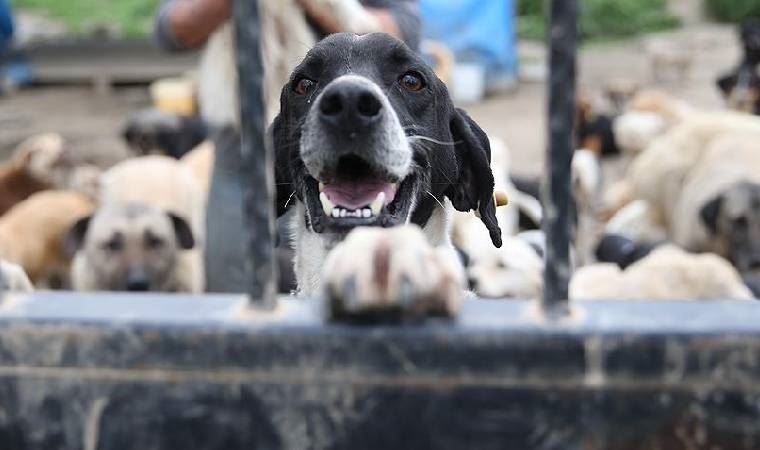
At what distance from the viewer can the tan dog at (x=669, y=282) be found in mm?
4262

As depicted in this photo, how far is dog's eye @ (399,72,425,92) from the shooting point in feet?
8.02

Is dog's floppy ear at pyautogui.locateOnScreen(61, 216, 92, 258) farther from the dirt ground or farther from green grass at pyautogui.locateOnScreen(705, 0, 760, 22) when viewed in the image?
green grass at pyautogui.locateOnScreen(705, 0, 760, 22)

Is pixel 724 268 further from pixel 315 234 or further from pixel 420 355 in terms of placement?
pixel 420 355

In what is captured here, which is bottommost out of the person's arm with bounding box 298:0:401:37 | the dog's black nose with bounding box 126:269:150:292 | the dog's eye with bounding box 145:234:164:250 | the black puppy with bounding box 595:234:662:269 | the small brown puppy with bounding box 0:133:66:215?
the black puppy with bounding box 595:234:662:269

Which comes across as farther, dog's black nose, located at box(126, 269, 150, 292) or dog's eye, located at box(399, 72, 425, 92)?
dog's black nose, located at box(126, 269, 150, 292)

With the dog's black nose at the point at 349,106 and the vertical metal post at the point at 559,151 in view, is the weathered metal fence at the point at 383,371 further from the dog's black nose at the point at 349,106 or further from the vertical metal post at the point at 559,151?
the dog's black nose at the point at 349,106

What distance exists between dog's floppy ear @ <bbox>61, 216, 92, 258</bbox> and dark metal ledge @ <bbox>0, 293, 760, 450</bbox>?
466 centimetres

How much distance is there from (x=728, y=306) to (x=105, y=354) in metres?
0.77

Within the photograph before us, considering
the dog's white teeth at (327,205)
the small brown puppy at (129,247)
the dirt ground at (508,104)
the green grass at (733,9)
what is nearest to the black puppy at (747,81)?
the dirt ground at (508,104)

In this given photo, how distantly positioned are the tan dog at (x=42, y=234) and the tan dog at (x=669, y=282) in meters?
3.35

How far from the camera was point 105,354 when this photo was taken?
111 centimetres

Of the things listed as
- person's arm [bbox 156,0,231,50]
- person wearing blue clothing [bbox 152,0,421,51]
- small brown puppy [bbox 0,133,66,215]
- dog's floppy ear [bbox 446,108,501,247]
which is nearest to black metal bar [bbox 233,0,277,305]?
dog's floppy ear [bbox 446,108,501,247]

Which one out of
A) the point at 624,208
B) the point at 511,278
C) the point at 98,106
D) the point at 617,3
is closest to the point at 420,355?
the point at 511,278

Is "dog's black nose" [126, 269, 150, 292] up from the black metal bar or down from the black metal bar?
down
